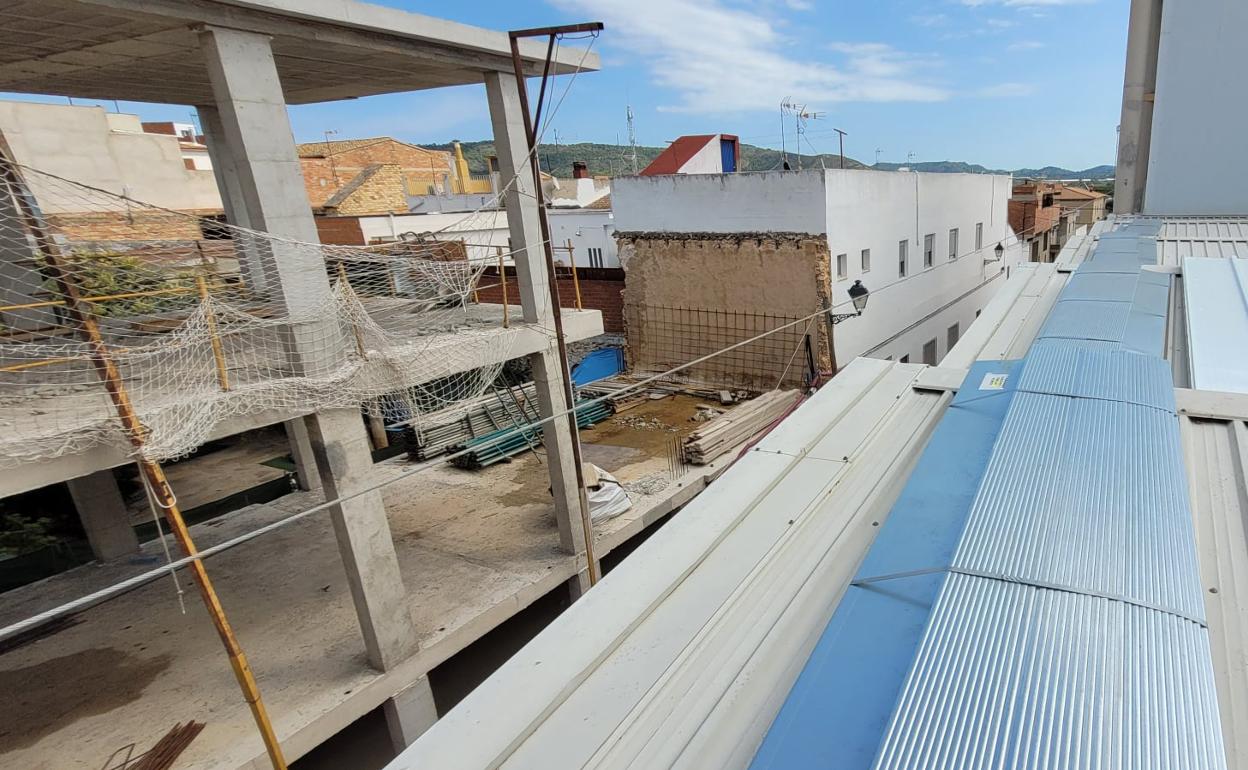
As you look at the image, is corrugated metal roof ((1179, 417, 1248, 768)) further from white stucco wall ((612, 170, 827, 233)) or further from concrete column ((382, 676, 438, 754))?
white stucco wall ((612, 170, 827, 233))

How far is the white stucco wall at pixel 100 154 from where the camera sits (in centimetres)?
1611

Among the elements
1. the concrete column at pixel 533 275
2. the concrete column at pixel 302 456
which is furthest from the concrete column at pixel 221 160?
the concrete column at pixel 533 275

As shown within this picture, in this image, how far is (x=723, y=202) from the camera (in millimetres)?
13773

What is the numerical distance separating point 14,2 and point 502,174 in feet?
13.7

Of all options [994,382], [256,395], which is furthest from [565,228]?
[994,382]

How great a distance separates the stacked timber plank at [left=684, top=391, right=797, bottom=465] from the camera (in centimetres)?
1091

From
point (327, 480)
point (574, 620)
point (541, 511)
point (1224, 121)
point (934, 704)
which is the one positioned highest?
point (1224, 121)

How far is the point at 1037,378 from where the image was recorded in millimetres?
3797

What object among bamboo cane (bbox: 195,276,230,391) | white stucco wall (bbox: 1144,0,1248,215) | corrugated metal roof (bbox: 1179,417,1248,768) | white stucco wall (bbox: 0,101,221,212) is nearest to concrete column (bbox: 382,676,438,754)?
bamboo cane (bbox: 195,276,230,391)

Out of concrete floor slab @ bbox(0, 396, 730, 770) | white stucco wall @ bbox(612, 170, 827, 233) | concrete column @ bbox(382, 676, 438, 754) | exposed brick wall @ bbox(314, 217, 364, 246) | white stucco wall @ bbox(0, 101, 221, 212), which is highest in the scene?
white stucco wall @ bbox(0, 101, 221, 212)

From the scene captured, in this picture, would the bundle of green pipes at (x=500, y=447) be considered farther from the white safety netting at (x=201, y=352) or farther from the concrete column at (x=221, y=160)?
the concrete column at (x=221, y=160)

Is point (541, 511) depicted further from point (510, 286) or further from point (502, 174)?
point (510, 286)

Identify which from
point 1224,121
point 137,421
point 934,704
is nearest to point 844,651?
point 934,704

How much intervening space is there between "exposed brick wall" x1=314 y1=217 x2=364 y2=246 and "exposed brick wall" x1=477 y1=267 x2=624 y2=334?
5.05m
